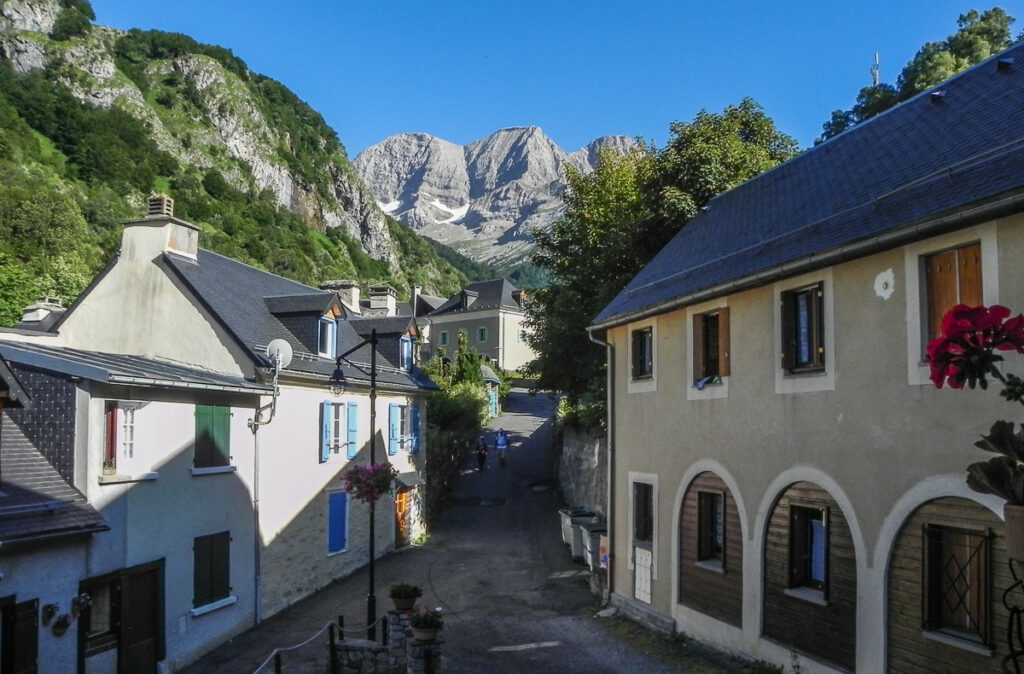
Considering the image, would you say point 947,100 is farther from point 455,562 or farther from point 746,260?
point 455,562

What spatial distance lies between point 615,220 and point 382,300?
1046 centimetres

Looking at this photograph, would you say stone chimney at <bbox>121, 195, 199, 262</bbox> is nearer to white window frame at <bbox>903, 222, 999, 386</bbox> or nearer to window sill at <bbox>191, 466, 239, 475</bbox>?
window sill at <bbox>191, 466, 239, 475</bbox>

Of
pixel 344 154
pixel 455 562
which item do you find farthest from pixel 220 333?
pixel 344 154

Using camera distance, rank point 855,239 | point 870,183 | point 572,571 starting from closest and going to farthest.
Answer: point 855,239, point 870,183, point 572,571

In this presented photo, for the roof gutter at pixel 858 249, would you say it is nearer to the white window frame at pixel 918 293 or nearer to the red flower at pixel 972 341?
the white window frame at pixel 918 293

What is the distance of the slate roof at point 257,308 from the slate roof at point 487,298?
42177 millimetres

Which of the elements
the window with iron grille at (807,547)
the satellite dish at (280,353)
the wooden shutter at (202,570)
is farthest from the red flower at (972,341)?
the satellite dish at (280,353)

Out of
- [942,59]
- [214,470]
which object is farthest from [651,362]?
[942,59]

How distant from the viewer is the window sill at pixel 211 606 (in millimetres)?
14548

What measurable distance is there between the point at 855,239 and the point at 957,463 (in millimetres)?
2824

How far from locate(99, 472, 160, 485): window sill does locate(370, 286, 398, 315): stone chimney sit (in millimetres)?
18280

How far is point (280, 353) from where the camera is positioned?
54.9ft

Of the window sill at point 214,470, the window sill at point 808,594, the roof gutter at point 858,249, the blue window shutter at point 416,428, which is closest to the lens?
the roof gutter at point 858,249

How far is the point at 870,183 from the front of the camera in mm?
11195
